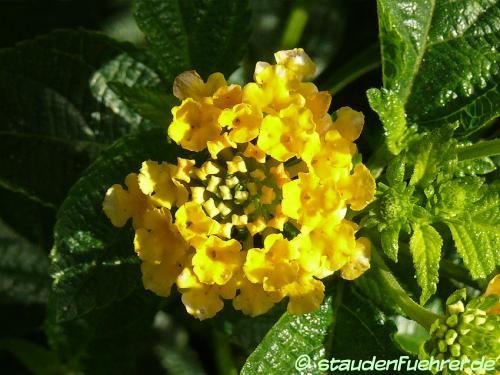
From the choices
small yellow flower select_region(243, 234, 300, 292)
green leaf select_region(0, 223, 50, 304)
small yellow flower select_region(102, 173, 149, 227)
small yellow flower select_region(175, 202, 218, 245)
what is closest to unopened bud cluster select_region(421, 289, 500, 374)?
small yellow flower select_region(243, 234, 300, 292)

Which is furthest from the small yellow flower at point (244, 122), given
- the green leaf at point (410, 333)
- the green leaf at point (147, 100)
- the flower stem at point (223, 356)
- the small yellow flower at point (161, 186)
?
the flower stem at point (223, 356)

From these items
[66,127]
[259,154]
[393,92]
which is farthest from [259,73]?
[66,127]

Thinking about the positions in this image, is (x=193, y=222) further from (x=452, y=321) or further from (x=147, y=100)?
(x=452, y=321)

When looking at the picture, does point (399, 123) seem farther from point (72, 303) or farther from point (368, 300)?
point (72, 303)

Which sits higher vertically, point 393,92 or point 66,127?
point 393,92

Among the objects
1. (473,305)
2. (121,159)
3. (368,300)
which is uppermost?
(121,159)

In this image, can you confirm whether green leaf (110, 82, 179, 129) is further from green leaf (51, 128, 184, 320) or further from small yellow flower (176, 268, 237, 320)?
small yellow flower (176, 268, 237, 320)

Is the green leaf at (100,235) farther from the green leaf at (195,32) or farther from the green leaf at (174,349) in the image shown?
the green leaf at (174,349)
